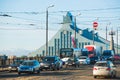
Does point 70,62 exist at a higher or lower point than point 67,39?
lower

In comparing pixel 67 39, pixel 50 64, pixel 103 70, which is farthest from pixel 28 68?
pixel 67 39

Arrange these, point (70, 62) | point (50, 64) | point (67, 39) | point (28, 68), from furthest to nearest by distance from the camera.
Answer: point (67, 39) → point (70, 62) → point (50, 64) → point (28, 68)

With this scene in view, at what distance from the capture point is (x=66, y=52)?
225 ft

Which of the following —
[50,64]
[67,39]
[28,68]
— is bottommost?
[28,68]

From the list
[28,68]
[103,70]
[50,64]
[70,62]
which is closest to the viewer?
[103,70]

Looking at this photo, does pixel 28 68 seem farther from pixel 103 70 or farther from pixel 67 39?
pixel 67 39

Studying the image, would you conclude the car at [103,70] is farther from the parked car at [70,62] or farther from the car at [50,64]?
the parked car at [70,62]

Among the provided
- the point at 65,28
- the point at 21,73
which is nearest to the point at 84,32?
the point at 65,28

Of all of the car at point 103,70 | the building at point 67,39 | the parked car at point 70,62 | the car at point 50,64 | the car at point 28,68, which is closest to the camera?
the car at point 103,70

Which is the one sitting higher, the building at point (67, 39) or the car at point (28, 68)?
the building at point (67, 39)

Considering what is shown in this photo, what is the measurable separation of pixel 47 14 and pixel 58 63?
32.7ft

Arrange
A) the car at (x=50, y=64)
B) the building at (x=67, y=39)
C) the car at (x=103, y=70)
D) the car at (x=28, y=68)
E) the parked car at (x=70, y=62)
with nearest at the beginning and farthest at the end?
1. the car at (x=103, y=70)
2. the car at (x=28, y=68)
3. the car at (x=50, y=64)
4. the parked car at (x=70, y=62)
5. the building at (x=67, y=39)

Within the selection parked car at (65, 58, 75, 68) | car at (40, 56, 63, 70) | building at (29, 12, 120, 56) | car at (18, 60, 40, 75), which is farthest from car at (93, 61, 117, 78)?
building at (29, 12, 120, 56)

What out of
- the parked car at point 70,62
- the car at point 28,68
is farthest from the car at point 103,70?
the parked car at point 70,62
